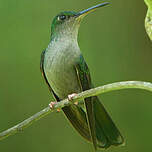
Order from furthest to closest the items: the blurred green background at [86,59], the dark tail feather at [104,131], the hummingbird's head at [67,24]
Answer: the blurred green background at [86,59], the hummingbird's head at [67,24], the dark tail feather at [104,131]

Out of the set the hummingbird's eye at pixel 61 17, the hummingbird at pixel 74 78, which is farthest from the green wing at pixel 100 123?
the hummingbird's eye at pixel 61 17

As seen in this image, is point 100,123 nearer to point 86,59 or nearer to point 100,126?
point 100,126

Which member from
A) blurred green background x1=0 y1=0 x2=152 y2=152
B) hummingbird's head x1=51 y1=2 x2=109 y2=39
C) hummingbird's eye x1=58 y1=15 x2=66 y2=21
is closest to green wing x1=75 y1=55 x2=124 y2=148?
hummingbird's head x1=51 y1=2 x2=109 y2=39

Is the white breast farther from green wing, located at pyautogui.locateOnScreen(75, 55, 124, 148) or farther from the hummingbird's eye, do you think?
the hummingbird's eye

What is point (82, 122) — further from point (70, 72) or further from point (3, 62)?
point (3, 62)

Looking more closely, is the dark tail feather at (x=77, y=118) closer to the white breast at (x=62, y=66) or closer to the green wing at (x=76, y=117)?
the green wing at (x=76, y=117)

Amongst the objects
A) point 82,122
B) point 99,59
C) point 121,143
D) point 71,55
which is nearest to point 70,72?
point 71,55
